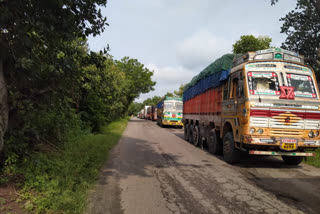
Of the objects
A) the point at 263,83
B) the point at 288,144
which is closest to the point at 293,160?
the point at 288,144

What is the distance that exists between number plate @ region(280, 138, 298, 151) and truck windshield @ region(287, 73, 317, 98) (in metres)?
1.37

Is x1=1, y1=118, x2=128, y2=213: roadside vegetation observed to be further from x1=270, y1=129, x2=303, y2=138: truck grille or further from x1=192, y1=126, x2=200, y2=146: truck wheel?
x1=192, y1=126, x2=200, y2=146: truck wheel

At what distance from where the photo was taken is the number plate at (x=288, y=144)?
6844 mm

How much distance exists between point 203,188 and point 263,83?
12.2ft

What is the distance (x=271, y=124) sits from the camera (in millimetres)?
6895

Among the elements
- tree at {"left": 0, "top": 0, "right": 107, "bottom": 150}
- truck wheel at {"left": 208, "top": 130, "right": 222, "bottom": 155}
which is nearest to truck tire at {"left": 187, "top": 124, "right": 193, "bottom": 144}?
truck wheel at {"left": 208, "top": 130, "right": 222, "bottom": 155}

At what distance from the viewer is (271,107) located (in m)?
6.91

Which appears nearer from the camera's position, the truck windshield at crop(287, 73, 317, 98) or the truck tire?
the truck windshield at crop(287, 73, 317, 98)

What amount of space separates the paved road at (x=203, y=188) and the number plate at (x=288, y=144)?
2.36 ft

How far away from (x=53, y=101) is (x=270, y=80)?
5944 mm

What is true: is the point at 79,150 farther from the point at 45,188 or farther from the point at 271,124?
the point at 271,124

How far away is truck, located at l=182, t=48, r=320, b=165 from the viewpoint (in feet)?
22.5

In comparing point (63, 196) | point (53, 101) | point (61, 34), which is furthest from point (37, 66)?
point (63, 196)

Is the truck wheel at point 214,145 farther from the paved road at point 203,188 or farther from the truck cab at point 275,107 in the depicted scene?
the truck cab at point 275,107
